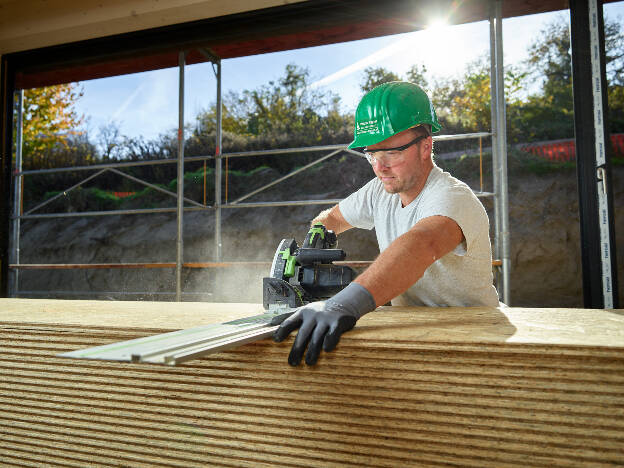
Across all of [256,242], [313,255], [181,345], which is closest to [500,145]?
[313,255]

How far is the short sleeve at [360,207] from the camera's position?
7.28ft

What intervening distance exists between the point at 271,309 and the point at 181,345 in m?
0.66

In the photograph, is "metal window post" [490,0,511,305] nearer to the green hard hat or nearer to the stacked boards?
the green hard hat

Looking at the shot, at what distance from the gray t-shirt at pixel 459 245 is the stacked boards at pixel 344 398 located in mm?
430

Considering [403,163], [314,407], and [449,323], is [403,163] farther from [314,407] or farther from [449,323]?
[314,407]

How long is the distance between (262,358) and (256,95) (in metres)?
10.8

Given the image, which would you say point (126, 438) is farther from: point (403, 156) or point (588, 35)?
point (588, 35)

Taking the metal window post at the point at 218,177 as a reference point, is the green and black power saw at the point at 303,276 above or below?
below

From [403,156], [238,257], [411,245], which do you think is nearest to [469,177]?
[238,257]

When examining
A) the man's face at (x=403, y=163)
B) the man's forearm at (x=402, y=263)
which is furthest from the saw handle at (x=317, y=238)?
the man's forearm at (x=402, y=263)

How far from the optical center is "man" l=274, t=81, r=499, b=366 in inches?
44.5

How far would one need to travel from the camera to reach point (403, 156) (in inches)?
68.8

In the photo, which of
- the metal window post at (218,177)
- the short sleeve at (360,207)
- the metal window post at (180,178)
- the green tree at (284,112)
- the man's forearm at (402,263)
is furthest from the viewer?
the green tree at (284,112)

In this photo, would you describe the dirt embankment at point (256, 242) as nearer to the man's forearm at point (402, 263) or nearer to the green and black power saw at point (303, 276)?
the green and black power saw at point (303, 276)
